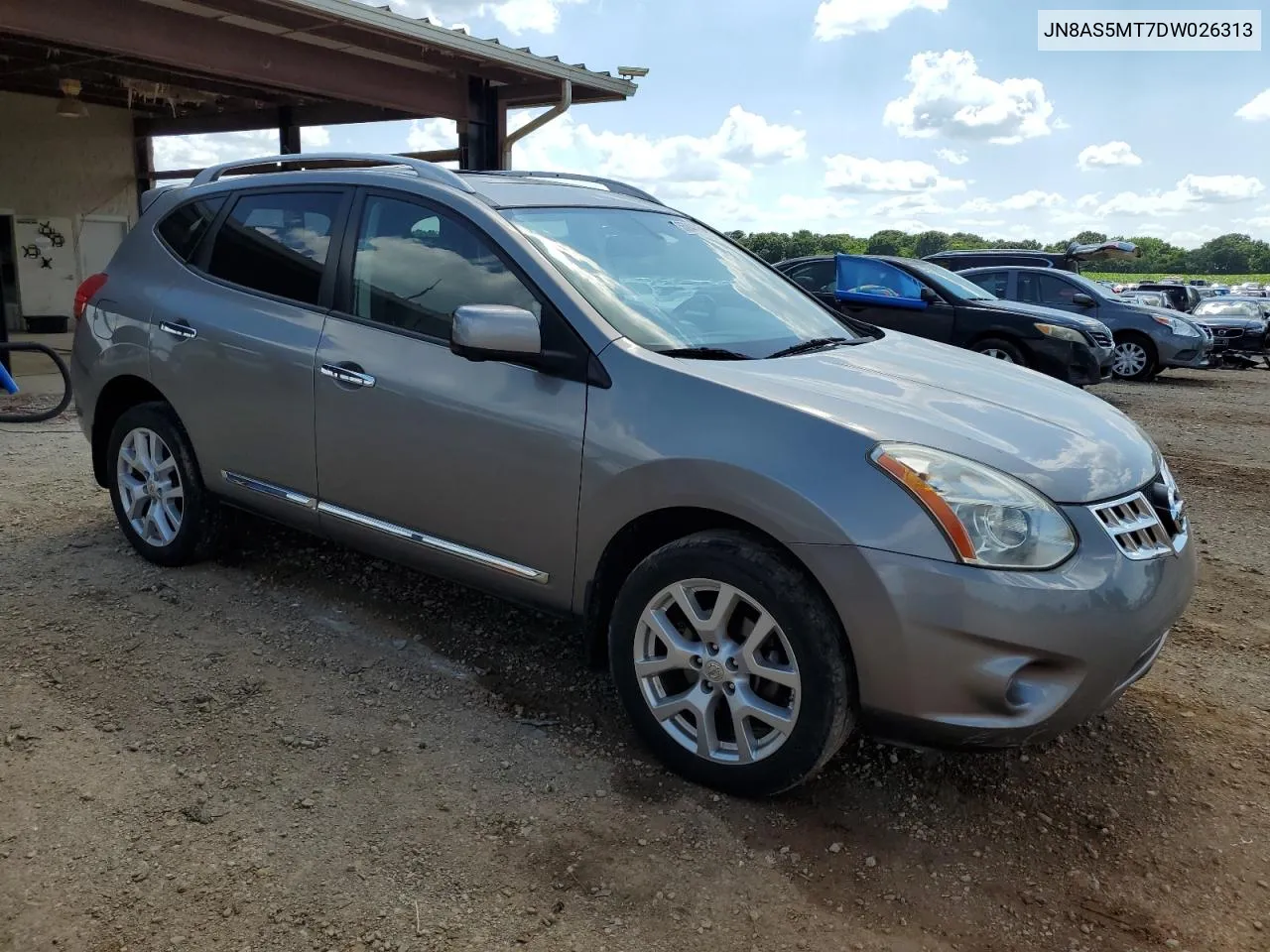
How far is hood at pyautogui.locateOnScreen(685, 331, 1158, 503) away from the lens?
2.64 m

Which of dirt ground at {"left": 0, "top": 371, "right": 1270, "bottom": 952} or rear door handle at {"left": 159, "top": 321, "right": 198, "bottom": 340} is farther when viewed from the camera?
rear door handle at {"left": 159, "top": 321, "right": 198, "bottom": 340}

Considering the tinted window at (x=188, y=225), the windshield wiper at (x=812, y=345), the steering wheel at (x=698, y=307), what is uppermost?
the tinted window at (x=188, y=225)

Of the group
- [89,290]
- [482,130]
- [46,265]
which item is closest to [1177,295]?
[482,130]

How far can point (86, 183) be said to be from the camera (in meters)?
16.3

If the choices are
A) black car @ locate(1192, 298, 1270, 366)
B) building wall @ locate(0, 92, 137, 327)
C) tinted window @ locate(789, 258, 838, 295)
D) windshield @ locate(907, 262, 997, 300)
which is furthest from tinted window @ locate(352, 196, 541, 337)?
black car @ locate(1192, 298, 1270, 366)

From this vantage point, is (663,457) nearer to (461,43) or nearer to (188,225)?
(188,225)

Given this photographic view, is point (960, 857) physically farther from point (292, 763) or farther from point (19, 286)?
point (19, 286)

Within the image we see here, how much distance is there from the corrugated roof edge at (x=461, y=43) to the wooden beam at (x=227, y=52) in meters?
1.10

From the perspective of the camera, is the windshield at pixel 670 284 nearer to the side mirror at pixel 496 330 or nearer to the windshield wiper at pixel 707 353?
the windshield wiper at pixel 707 353

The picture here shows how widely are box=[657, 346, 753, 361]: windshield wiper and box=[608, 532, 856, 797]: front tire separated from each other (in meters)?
0.59

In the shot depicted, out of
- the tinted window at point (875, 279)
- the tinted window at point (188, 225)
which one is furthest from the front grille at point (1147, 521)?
the tinted window at point (875, 279)

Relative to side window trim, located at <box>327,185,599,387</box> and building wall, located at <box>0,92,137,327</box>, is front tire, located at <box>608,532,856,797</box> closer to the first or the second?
side window trim, located at <box>327,185,599,387</box>

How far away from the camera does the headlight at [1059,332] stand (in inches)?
412

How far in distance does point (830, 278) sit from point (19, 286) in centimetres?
1267
